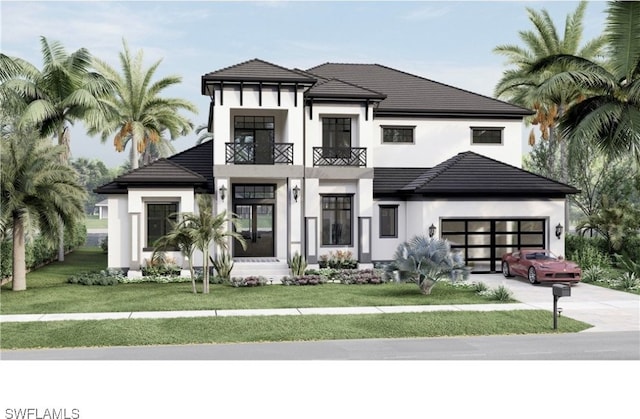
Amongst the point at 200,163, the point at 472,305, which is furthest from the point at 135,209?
the point at 472,305

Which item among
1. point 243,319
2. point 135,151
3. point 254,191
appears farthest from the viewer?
point 135,151

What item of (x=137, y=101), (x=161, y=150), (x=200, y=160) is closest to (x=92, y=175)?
(x=161, y=150)

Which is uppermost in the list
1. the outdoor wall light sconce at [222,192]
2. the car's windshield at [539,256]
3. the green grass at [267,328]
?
the outdoor wall light sconce at [222,192]

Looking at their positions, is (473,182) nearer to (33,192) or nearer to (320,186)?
(320,186)

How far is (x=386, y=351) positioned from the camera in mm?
11781

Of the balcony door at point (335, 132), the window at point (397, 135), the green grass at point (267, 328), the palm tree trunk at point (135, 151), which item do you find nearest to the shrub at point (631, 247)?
the window at point (397, 135)

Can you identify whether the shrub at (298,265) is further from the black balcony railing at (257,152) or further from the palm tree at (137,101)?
the palm tree at (137,101)

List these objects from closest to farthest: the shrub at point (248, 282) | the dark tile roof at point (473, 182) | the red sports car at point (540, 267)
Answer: the shrub at point (248, 282), the red sports car at point (540, 267), the dark tile roof at point (473, 182)

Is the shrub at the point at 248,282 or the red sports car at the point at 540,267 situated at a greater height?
the red sports car at the point at 540,267

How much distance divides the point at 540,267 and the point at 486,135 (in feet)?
31.1

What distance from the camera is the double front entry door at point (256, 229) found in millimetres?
26297

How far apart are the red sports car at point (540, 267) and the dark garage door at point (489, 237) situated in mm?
1396

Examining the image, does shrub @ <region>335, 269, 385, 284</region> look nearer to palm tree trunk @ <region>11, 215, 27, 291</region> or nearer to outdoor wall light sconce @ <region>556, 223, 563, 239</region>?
outdoor wall light sconce @ <region>556, 223, 563, 239</region>

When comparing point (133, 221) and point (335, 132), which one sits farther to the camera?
point (335, 132)
